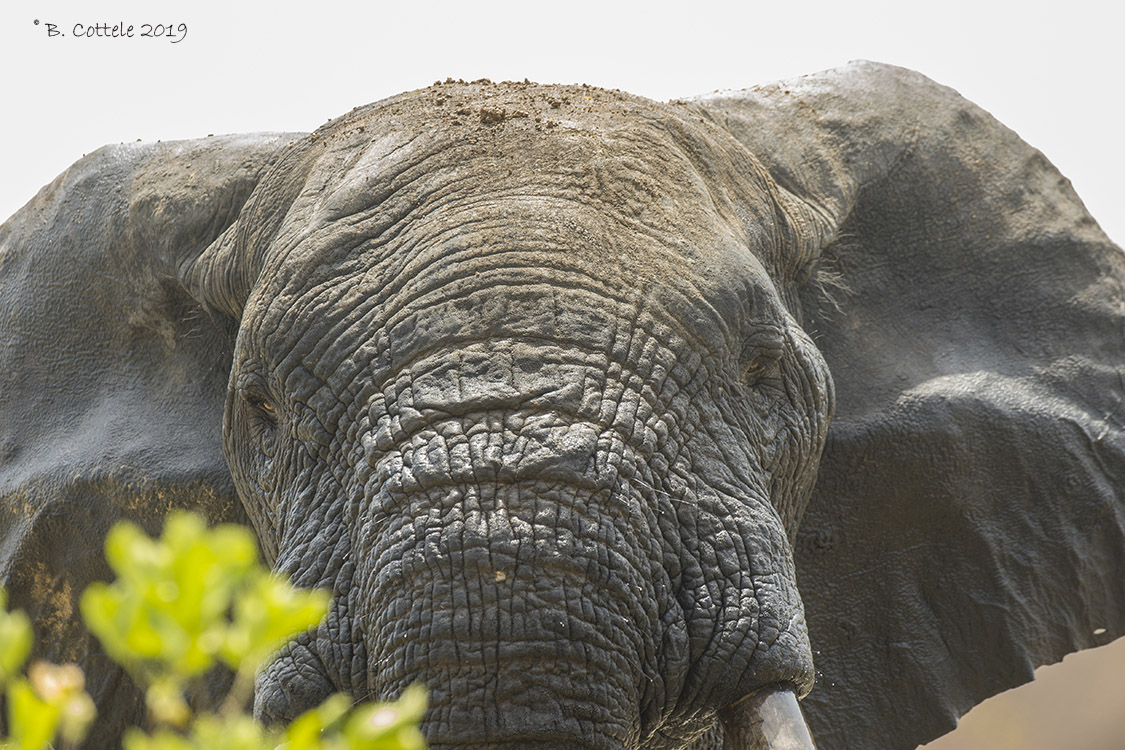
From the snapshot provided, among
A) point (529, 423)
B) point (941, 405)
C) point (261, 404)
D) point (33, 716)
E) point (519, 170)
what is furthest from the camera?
point (941, 405)

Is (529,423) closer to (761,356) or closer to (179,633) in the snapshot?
(761,356)

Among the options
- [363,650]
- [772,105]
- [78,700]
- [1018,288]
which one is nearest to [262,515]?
[363,650]

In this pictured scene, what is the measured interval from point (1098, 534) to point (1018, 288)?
605 mm

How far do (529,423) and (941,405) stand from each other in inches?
51.8

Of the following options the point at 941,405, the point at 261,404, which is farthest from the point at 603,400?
the point at 941,405

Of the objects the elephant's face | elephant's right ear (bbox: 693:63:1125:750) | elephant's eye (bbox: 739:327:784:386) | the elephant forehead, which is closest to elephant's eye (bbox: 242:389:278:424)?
the elephant's face

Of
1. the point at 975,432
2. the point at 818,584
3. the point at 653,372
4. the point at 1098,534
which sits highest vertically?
the point at 653,372

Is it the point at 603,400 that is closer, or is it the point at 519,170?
the point at 603,400

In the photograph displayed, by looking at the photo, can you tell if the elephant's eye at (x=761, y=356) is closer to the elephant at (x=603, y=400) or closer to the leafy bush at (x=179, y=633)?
the elephant at (x=603, y=400)

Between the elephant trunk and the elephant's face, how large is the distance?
26mm

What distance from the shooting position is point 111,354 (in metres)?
2.94

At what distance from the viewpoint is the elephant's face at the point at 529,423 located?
1.80m

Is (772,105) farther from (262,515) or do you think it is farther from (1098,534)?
(262,515)

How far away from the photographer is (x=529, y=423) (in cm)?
188
